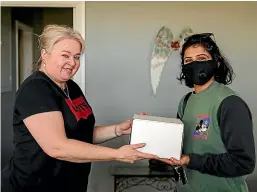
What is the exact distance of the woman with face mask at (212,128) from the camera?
1274 millimetres

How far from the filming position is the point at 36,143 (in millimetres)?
1387

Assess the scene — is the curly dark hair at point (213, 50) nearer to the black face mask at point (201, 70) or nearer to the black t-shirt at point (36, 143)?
the black face mask at point (201, 70)

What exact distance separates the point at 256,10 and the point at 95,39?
48.2 inches

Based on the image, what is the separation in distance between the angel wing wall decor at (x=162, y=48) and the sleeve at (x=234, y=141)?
1403mm

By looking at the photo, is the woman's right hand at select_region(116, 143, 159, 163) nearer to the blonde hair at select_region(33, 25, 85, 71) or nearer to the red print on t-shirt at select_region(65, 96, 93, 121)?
the red print on t-shirt at select_region(65, 96, 93, 121)

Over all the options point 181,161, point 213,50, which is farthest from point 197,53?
point 181,161

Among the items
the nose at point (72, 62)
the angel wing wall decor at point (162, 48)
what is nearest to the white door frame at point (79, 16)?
the angel wing wall decor at point (162, 48)

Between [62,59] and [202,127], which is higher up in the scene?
[62,59]

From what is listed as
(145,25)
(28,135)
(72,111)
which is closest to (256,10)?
(145,25)

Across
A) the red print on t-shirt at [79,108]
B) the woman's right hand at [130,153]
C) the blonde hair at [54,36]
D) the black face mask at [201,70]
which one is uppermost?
the blonde hair at [54,36]

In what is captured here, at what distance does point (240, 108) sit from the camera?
128 centimetres

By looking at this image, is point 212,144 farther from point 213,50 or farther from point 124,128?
point 124,128

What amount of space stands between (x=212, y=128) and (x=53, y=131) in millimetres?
586

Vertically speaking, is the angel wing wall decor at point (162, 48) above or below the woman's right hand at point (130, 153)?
above
